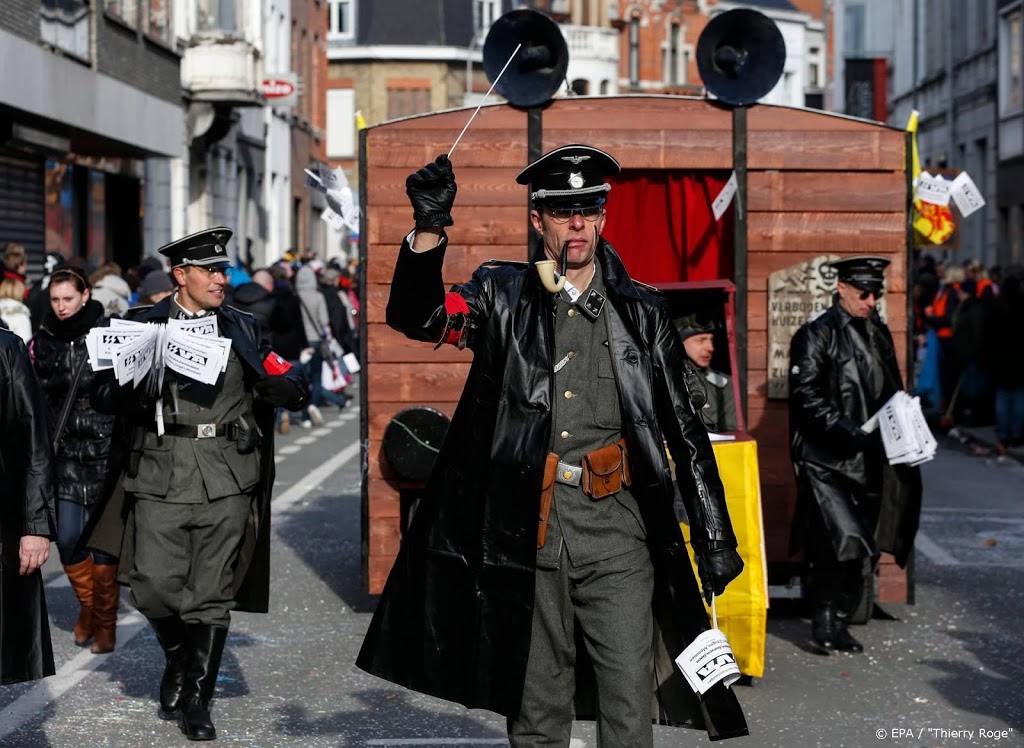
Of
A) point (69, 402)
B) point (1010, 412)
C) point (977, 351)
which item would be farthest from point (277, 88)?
point (69, 402)

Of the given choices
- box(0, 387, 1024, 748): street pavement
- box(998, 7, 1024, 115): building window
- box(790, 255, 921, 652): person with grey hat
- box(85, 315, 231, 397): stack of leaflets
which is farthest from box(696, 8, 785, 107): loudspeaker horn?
box(998, 7, 1024, 115): building window

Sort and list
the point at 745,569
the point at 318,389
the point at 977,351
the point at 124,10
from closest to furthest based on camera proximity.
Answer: the point at 745,569
the point at 977,351
the point at 318,389
the point at 124,10

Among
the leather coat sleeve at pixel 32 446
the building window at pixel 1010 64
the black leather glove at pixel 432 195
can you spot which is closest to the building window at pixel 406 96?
the building window at pixel 1010 64

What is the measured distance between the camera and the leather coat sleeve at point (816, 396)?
29.8 ft

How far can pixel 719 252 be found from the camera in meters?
10.7

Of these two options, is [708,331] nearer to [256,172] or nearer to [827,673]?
[827,673]

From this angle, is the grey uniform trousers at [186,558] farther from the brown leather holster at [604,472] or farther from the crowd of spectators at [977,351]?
the crowd of spectators at [977,351]

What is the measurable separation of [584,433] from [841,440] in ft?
12.9

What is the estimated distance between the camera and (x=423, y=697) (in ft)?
26.6

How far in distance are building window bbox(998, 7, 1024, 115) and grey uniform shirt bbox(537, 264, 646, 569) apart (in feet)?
109

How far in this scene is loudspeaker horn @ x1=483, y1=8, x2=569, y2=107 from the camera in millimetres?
9945

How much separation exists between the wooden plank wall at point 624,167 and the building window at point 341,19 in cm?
6731

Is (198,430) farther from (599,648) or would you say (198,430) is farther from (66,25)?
(66,25)

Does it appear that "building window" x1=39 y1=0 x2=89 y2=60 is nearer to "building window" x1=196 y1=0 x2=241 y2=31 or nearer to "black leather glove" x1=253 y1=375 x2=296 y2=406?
"building window" x1=196 y1=0 x2=241 y2=31
